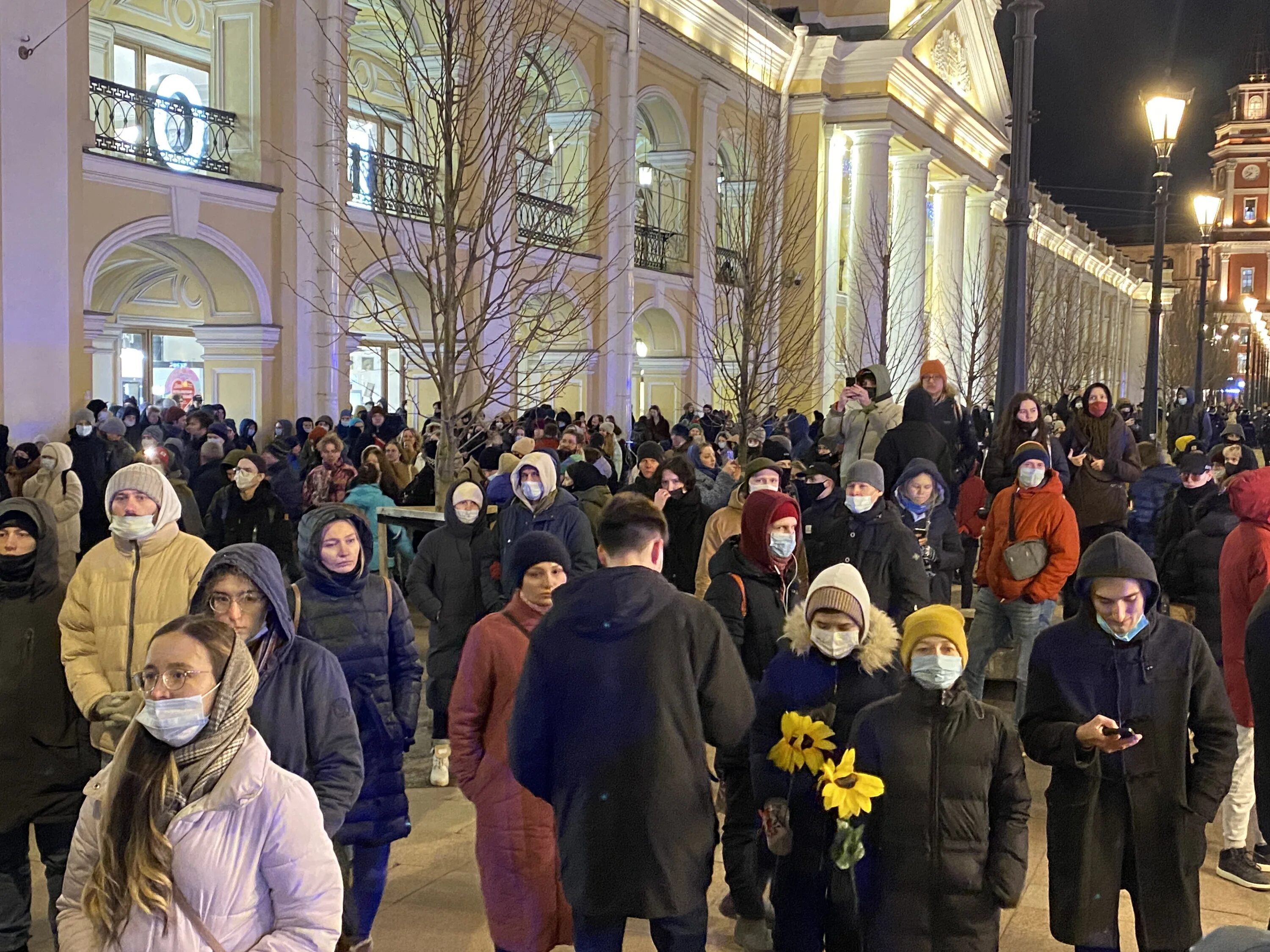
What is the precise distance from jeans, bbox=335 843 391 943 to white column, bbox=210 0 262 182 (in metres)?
14.5

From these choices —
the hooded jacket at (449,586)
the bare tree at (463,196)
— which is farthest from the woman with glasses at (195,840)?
the bare tree at (463,196)

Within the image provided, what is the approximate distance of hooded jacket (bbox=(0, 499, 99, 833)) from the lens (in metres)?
4.41

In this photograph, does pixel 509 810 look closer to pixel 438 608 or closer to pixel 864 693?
pixel 864 693

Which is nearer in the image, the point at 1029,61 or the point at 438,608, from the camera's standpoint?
the point at 438,608

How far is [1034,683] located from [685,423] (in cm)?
1323

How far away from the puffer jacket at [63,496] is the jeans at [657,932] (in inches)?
162

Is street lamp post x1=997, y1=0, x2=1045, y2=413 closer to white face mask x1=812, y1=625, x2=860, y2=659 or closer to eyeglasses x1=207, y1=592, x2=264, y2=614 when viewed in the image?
white face mask x1=812, y1=625, x2=860, y2=659

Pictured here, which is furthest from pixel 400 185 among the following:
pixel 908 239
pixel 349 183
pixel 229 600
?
pixel 908 239

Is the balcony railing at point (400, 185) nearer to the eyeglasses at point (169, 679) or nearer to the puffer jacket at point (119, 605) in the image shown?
the puffer jacket at point (119, 605)

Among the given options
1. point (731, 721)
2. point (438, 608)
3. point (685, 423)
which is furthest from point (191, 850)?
point (685, 423)

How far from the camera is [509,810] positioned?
4074mm

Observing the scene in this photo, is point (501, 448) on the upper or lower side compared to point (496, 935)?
upper

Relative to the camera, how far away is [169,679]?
2.67m

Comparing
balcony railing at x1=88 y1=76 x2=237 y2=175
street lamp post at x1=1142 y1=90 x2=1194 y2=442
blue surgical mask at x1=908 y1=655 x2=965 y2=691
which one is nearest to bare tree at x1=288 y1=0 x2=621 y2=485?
balcony railing at x1=88 y1=76 x2=237 y2=175
